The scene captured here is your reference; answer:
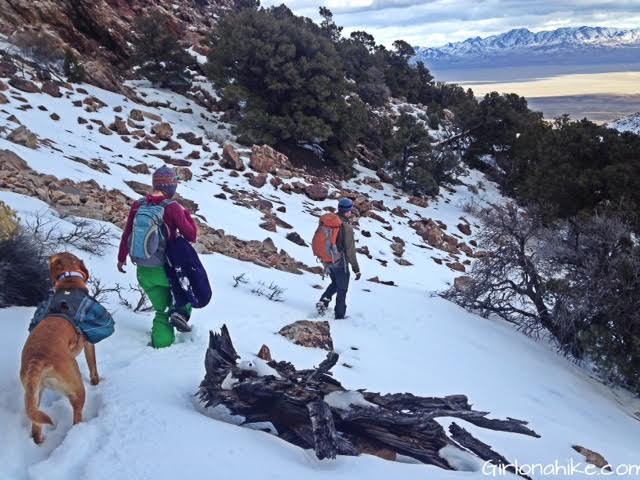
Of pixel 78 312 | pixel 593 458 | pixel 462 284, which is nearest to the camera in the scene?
pixel 78 312

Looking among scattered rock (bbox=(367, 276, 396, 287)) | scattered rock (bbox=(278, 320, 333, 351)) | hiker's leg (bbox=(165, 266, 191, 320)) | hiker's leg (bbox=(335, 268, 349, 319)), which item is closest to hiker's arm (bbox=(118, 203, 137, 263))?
hiker's leg (bbox=(165, 266, 191, 320))

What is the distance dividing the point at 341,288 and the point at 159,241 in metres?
3.49

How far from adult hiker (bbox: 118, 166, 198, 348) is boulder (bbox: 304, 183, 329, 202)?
36.0 ft

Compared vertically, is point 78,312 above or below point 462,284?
above

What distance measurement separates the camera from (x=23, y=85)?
14312mm

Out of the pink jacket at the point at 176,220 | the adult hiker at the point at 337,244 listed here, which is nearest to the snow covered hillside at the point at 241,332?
the adult hiker at the point at 337,244

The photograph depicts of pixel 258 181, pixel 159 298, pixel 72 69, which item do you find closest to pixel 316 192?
pixel 258 181

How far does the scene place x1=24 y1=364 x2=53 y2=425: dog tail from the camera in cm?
254

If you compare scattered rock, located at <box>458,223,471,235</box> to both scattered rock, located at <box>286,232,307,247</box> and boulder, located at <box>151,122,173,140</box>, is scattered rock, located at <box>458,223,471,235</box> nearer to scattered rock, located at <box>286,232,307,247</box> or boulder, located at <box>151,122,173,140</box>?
scattered rock, located at <box>286,232,307,247</box>

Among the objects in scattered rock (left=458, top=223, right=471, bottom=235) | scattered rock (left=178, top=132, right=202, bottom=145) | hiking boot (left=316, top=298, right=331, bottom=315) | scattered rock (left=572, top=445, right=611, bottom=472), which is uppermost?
scattered rock (left=178, top=132, right=202, bottom=145)

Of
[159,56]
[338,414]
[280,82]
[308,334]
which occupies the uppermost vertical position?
[159,56]

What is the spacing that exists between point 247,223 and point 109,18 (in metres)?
16.0

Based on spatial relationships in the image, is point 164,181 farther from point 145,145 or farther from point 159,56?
point 159,56

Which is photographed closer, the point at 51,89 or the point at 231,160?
the point at 231,160
